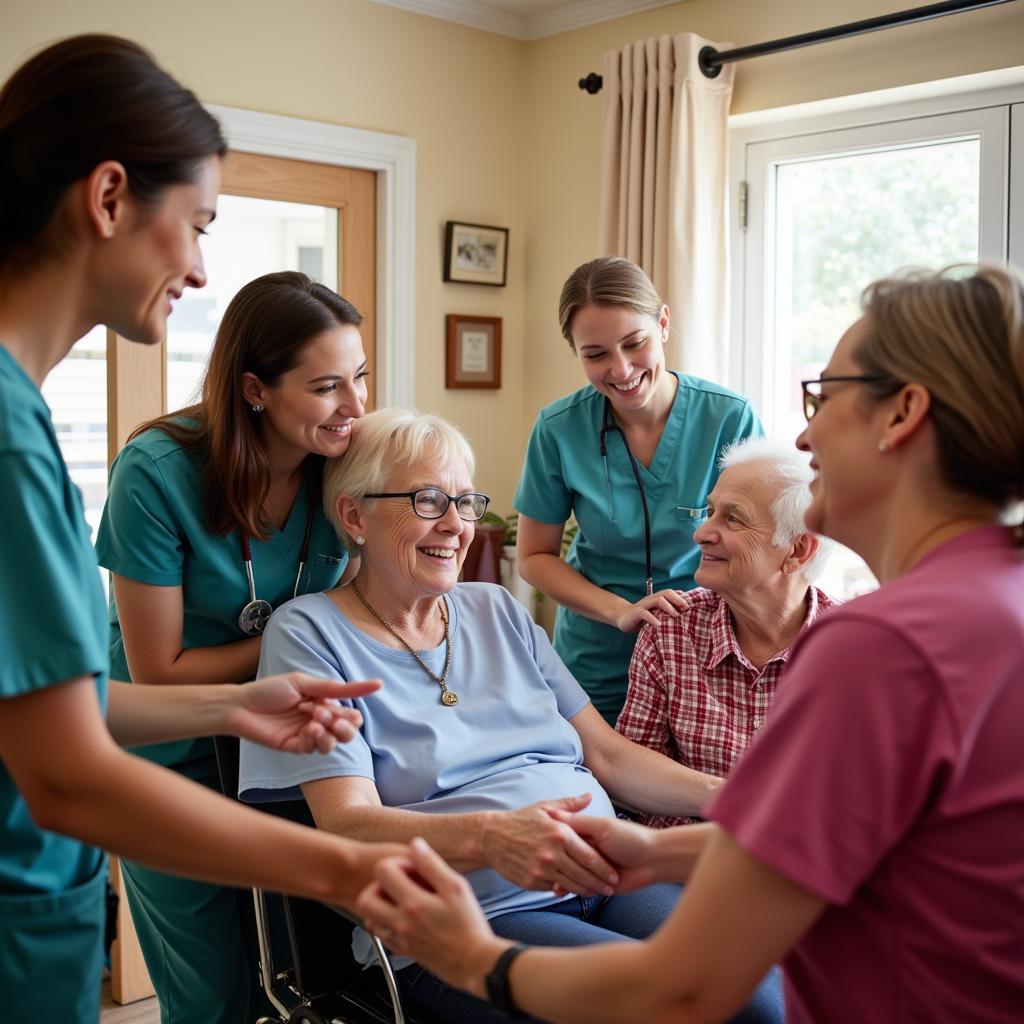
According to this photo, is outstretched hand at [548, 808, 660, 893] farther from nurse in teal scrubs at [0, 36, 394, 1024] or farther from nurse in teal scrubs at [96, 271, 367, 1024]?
nurse in teal scrubs at [96, 271, 367, 1024]

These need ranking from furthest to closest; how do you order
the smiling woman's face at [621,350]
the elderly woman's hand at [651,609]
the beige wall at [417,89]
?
the beige wall at [417,89] < the smiling woman's face at [621,350] < the elderly woman's hand at [651,609]

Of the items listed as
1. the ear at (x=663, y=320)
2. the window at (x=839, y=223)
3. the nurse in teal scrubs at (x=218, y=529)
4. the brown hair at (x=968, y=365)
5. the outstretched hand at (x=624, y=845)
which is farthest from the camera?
the window at (x=839, y=223)

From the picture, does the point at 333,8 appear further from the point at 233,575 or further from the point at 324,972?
the point at 324,972

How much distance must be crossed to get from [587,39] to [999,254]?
1704mm

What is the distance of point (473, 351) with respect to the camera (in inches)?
171

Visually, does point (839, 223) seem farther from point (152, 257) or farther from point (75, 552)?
point (75, 552)

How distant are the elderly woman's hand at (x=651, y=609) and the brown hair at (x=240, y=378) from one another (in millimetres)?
752

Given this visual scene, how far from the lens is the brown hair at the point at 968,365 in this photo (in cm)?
106

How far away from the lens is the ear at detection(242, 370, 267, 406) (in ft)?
6.49

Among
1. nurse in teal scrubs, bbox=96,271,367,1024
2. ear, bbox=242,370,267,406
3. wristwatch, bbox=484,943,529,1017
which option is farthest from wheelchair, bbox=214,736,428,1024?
wristwatch, bbox=484,943,529,1017

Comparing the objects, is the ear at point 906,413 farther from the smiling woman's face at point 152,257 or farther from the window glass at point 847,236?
the window glass at point 847,236

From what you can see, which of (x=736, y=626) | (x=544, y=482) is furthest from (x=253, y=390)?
(x=736, y=626)

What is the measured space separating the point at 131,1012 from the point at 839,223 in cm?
310

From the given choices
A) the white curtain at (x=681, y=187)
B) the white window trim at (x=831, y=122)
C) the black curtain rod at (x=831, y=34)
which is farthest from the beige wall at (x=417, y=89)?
the white window trim at (x=831, y=122)
